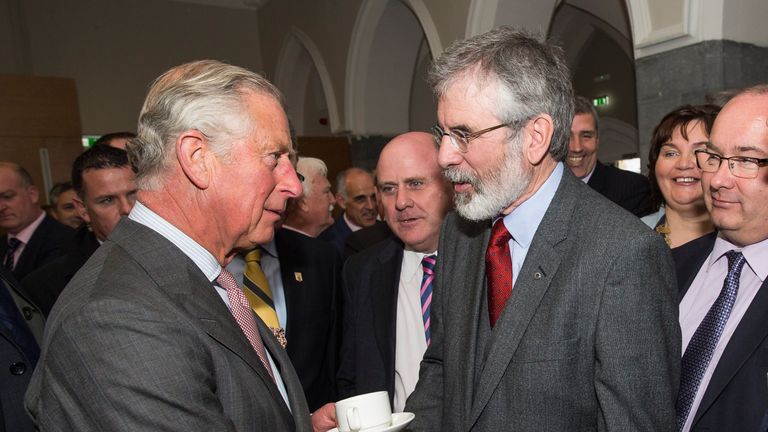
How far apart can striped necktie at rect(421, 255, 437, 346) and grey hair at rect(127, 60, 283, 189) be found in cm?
120

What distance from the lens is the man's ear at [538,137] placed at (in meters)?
1.43

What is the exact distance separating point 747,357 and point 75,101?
324 inches

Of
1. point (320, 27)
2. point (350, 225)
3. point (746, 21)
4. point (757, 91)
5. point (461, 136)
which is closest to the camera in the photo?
point (461, 136)

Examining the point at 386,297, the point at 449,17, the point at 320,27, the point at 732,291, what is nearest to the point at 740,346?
the point at 732,291

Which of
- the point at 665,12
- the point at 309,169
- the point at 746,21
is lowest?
the point at 309,169

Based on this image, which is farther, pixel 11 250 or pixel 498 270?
pixel 11 250

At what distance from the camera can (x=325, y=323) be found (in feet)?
7.96

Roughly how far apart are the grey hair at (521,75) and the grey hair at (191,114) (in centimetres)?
57

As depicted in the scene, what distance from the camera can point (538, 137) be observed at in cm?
144

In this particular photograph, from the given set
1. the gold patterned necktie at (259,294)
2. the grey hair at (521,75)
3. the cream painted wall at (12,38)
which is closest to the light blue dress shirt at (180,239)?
the grey hair at (521,75)

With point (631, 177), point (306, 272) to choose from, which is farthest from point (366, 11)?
point (306, 272)

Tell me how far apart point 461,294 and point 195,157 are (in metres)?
0.81

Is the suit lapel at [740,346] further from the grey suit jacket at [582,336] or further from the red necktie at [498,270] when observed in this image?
the red necktie at [498,270]

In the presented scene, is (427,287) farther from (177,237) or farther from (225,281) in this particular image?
(177,237)
